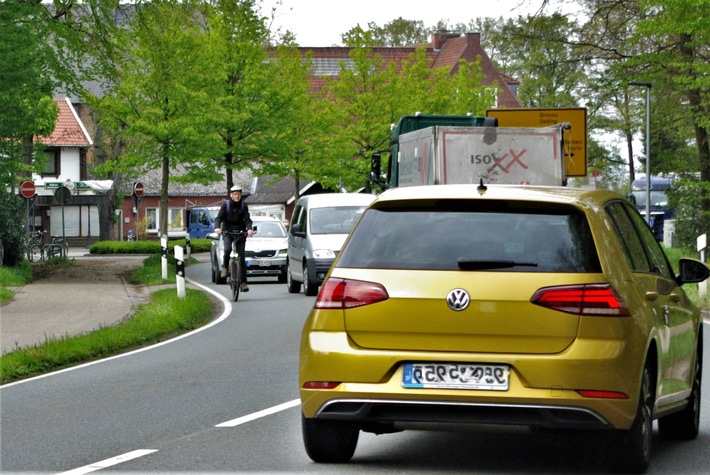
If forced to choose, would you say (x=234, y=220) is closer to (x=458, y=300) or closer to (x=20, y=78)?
(x=20, y=78)

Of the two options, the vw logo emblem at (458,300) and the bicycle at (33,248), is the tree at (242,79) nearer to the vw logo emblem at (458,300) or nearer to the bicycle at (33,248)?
the bicycle at (33,248)

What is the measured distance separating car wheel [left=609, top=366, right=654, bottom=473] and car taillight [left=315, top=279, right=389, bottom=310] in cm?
142

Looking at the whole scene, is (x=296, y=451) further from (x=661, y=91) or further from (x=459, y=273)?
(x=661, y=91)

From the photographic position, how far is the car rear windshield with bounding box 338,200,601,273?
725cm

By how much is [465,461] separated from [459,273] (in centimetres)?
137

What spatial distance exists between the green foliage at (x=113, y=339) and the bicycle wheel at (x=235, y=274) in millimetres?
1307

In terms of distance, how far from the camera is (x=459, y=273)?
724 centimetres

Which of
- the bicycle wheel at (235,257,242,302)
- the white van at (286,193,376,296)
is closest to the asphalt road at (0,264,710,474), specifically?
the bicycle wheel at (235,257,242,302)

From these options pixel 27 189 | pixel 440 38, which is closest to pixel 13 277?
pixel 27 189

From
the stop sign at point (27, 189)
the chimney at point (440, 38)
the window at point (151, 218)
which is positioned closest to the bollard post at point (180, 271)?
the stop sign at point (27, 189)

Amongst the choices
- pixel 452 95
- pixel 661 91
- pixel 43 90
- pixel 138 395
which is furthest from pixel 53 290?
pixel 452 95

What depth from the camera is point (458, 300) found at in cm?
716

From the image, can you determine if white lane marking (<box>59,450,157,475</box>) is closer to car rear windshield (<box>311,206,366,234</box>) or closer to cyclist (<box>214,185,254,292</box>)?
cyclist (<box>214,185,254,292</box>)

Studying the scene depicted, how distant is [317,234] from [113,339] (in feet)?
→ 34.6
